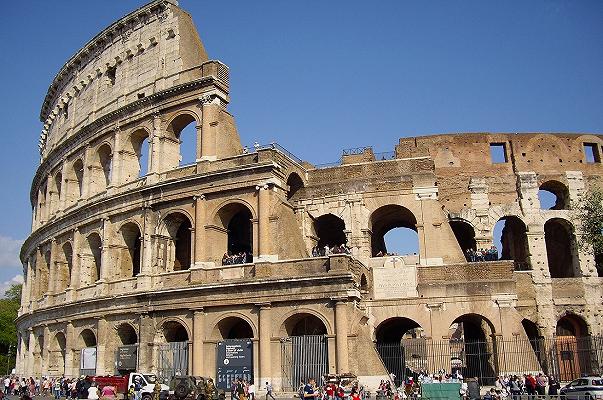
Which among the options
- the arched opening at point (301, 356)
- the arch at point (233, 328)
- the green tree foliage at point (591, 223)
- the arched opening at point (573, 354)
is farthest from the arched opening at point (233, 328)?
the green tree foliage at point (591, 223)

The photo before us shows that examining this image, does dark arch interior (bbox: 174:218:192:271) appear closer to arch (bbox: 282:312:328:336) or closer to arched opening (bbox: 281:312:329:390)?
arch (bbox: 282:312:328:336)

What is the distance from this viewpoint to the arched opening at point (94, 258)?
27681 millimetres

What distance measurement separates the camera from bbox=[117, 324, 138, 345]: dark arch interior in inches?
972

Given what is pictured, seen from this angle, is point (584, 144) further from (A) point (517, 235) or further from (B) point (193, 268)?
(B) point (193, 268)

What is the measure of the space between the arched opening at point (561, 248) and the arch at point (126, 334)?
19065 mm

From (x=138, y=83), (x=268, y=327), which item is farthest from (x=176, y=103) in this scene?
(x=268, y=327)

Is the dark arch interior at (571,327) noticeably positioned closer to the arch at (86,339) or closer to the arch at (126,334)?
the arch at (126,334)

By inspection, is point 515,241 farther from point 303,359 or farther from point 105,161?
point 105,161

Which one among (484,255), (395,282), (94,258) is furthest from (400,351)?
(94,258)

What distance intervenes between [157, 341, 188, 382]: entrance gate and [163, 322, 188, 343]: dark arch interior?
534 mm

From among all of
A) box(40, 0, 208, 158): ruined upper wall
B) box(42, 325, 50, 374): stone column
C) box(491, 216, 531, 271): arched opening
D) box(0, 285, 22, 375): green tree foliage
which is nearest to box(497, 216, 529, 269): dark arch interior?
box(491, 216, 531, 271): arched opening

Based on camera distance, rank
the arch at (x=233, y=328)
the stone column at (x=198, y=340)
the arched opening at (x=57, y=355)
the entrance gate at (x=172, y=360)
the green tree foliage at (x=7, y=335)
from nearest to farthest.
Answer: the stone column at (x=198, y=340) < the arch at (x=233, y=328) < the entrance gate at (x=172, y=360) < the arched opening at (x=57, y=355) < the green tree foliage at (x=7, y=335)

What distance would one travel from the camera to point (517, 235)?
29297 millimetres

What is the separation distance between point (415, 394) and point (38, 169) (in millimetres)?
26777
